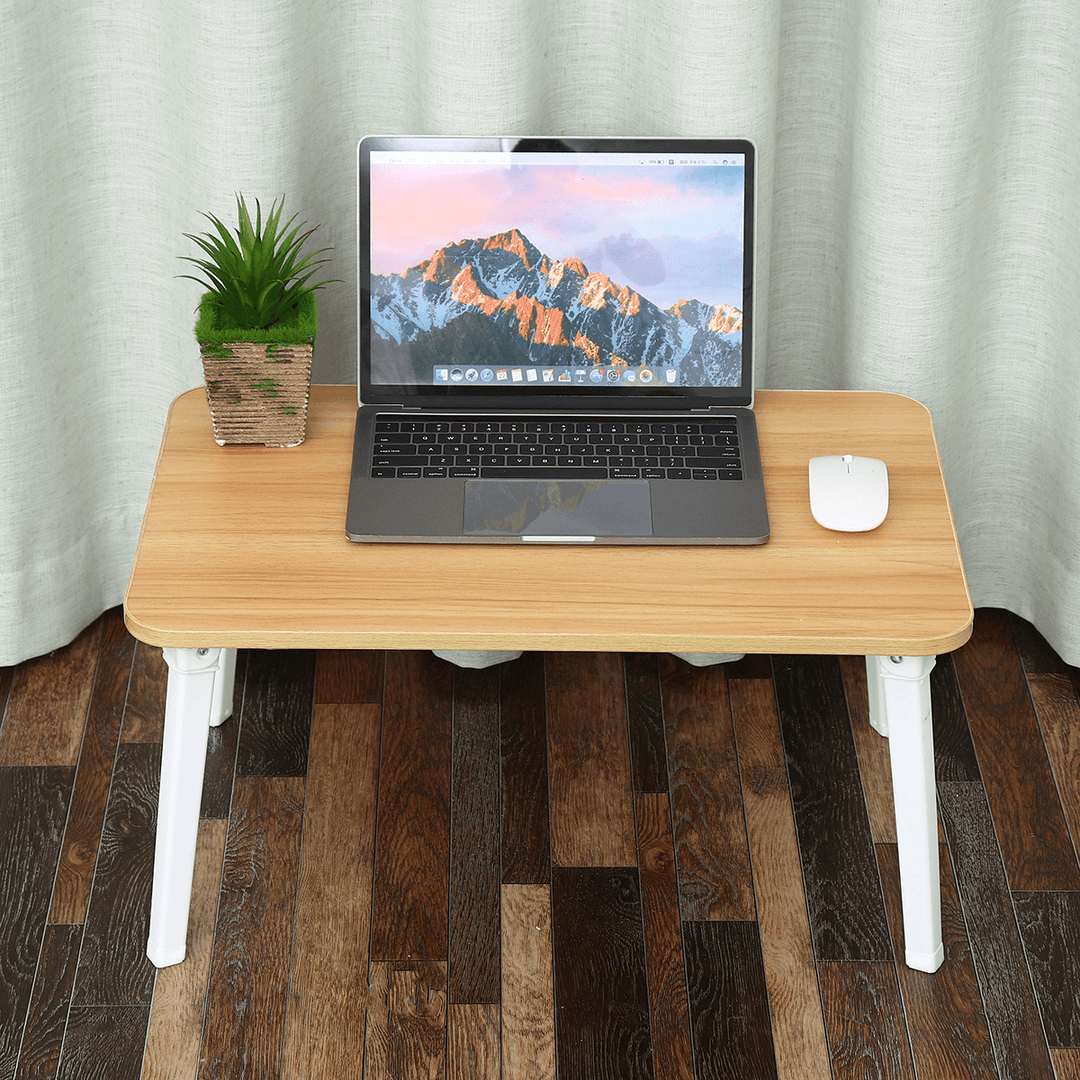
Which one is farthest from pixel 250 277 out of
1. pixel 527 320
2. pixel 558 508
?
pixel 558 508


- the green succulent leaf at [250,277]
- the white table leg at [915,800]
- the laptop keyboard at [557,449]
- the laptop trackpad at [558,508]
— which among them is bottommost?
the white table leg at [915,800]

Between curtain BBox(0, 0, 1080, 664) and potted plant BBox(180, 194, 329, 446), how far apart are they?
198mm

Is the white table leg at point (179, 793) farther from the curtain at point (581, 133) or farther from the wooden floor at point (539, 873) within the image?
the curtain at point (581, 133)

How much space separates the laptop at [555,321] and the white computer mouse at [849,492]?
6cm

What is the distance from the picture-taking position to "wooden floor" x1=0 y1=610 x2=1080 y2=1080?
1.46 metres

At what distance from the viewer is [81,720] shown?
182 cm

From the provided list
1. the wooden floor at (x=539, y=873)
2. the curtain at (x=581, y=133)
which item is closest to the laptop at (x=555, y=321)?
the curtain at (x=581, y=133)

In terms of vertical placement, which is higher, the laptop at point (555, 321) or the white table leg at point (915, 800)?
the laptop at point (555, 321)

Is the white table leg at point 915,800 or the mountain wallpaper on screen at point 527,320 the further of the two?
the mountain wallpaper on screen at point 527,320

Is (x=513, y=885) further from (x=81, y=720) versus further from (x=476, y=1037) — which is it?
(x=81, y=720)

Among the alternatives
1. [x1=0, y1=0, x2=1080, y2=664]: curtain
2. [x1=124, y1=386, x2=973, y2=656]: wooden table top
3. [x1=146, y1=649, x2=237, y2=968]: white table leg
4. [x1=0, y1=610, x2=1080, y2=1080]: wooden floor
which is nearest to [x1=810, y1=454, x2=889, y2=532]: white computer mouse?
[x1=124, y1=386, x2=973, y2=656]: wooden table top

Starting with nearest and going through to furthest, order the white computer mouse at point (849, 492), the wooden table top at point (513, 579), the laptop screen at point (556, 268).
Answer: the wooden table top at point (513, 579) → the white computer mouse at point (849, 492) → the laptop screen at point (556, 268)

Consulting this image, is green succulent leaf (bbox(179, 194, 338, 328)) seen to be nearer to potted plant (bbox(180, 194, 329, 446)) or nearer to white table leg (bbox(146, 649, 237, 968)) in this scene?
potted plant (bbox(180, 194, 329, 446))

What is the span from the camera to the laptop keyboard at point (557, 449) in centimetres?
139
